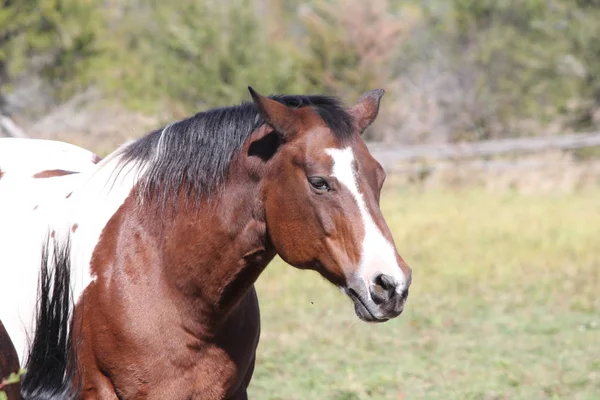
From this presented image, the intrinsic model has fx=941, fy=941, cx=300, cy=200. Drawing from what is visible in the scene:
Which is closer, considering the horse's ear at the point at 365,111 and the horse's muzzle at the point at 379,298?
the horse's muzzle at the point at 379,298

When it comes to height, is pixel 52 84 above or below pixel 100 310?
below

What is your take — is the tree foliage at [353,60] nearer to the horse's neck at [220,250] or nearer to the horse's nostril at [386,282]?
the horse's neck at [220,250]

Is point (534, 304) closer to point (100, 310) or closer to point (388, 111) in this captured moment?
point (100, 310)

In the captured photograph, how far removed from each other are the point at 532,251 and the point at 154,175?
8066mm

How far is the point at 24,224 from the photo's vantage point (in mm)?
4082

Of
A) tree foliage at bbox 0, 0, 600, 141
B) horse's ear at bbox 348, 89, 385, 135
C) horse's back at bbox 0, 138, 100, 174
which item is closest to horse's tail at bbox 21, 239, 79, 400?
horse's back at bbox 0, 138, 100, 174

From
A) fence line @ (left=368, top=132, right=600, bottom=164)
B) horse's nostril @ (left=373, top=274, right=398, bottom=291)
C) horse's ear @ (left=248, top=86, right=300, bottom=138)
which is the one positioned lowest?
fence line @ (left=368, top=132, right=600, bottom=164)

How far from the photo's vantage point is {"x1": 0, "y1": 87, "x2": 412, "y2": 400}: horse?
347cm

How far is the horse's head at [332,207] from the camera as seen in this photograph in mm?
3273

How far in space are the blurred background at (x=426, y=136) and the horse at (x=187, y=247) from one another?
7.69ft

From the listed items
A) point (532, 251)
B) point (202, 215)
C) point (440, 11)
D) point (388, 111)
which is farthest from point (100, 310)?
point (440, 11)

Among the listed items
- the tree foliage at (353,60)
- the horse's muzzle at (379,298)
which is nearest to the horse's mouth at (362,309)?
the horse's muzzle at (379,298)

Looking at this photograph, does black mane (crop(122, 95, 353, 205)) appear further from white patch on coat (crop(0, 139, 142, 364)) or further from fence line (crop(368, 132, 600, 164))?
fence line (crop(368, 132, 600, 164))

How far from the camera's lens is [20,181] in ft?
14.6
